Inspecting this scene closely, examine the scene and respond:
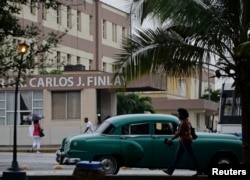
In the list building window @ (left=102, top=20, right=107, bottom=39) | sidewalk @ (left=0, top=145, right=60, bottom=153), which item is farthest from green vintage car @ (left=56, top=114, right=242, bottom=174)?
building window @ (left=102, top=20, right=107, bottom=39)

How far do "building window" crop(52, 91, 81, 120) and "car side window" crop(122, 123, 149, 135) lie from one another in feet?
83.9

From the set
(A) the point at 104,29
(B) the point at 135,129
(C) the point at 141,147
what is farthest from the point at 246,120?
(A) the point at 104,29

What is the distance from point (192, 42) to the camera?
17.6 metres

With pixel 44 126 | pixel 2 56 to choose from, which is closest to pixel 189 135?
pixel 2 56

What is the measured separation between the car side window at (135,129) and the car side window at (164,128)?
27cm

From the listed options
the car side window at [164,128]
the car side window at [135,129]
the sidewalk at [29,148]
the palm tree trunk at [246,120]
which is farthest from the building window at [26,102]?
the palm tree trunk at [246,120]

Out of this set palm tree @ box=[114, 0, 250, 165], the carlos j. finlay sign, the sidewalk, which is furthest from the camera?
the carlos j. finlay sign

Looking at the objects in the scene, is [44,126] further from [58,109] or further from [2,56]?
[2,56]

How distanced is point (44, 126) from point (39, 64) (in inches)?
1122

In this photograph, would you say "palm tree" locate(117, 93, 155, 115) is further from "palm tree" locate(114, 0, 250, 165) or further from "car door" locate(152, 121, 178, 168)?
"palm tree" locate(114, 0, 250, 165)

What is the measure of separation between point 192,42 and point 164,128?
4.34m

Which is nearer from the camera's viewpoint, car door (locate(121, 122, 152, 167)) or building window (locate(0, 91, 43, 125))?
car door (locate(121, 122, 152, 167))

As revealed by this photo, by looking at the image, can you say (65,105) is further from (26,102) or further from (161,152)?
(161,152)

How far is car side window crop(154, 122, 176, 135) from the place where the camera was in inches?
840
